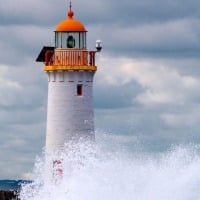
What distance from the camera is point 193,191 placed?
1699 inches

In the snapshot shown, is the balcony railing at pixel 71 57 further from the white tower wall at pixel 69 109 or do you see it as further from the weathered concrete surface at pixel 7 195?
the weathered concrete surface at pixel 7 195

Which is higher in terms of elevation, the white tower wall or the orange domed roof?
the orange domed roof

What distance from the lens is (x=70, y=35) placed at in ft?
163

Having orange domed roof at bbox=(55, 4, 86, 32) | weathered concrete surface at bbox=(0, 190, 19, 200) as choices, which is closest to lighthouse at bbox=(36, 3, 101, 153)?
orange domed roof at bbox=(55, 4, 86, 32)

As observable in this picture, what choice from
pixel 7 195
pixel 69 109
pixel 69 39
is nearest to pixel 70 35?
pixel 69 39

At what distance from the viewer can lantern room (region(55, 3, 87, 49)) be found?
49531mm

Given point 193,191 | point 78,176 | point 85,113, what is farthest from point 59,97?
point 193,191

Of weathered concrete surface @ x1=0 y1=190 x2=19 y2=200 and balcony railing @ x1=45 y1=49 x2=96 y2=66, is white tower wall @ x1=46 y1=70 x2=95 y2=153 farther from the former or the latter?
weathered concrete surface @ x1=0 y1=190 x2=19 y2=200

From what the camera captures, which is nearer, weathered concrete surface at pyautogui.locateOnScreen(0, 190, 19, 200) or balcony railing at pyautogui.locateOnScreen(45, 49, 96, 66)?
balcony railing at pyautogui.locateOnScreen(45, 49, 96, 66)

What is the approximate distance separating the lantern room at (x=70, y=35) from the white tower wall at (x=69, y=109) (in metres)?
1.02

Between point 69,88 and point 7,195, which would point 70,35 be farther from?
point 7,195

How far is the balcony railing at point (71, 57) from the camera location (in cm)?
4947

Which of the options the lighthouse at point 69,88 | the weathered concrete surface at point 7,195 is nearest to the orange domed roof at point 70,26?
the lighthouse at point 69,88

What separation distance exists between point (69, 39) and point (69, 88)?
5.60 feet
